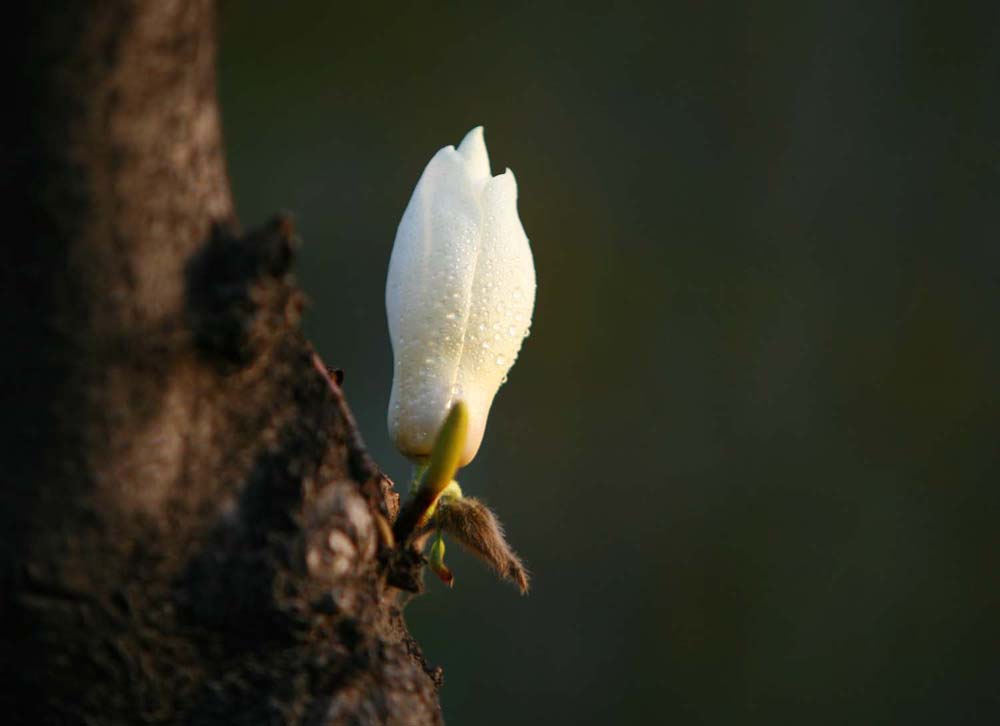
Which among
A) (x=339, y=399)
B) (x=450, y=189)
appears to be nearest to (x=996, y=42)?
(x=450, y=189)

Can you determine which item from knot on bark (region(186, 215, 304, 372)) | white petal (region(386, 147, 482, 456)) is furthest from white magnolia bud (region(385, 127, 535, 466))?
knot on bark (region(186, 215, 304, 372))

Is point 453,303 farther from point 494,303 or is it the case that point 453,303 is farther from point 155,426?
point 155,426

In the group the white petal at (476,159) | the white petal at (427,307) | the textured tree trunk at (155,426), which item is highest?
the white petal at (476,159)

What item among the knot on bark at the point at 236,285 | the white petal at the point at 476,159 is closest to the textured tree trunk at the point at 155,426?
the knot on bark at the point at 236,285

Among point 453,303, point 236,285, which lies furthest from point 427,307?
point 236,285

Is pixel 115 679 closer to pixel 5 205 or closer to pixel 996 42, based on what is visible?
pixel 5 205

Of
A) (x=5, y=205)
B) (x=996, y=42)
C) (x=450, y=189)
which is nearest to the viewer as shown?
(x=5, y=205)

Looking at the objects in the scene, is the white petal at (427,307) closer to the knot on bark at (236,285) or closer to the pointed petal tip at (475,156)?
the pointed petal tip at (475,156)
